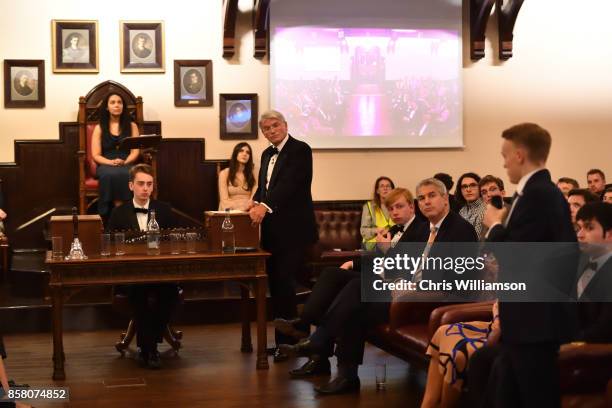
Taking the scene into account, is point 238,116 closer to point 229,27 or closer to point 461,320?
point 229,27

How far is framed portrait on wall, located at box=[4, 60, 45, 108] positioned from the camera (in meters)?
8.84

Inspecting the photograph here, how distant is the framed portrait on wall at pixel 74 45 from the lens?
349 inches

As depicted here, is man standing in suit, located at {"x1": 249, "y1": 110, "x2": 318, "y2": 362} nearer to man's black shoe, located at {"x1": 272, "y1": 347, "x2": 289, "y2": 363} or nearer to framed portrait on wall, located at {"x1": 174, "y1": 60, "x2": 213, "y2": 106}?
man's black shoe, located at {"x1": 272, "y1": 347, "x2": 289, "y2": 363}

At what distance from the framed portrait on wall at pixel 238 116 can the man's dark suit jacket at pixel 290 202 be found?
323 cm

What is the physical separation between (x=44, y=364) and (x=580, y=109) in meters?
6.48

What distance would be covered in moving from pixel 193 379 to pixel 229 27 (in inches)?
180

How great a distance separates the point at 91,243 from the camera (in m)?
5.50

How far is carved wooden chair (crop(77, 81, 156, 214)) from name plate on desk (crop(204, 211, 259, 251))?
2.88 m

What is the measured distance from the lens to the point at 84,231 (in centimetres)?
549

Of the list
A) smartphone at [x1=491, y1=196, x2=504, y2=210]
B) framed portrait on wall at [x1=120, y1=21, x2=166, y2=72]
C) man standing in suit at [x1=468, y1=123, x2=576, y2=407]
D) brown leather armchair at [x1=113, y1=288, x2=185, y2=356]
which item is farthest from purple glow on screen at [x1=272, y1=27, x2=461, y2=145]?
man standing in suit at [x1=468, y1=123, x2=576, y2=407]

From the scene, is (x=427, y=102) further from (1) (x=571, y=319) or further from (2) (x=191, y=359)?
(1) (x=571, y=319)

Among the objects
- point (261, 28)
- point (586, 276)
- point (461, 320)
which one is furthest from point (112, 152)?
point (586, 276)

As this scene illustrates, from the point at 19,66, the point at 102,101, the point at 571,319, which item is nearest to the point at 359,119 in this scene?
the point at 102,101

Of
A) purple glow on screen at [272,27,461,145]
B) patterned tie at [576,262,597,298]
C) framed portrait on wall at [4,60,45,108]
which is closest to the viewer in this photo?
patterned tie at [576,262,597,298]
